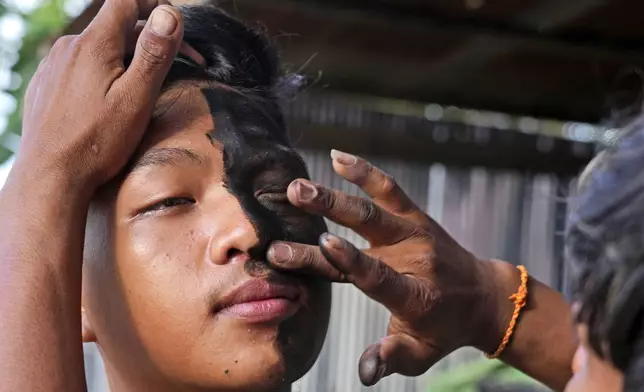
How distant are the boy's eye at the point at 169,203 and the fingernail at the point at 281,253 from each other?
16 centimetres

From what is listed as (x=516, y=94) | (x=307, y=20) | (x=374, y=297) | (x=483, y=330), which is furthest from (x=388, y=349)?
(x=516, y=94)

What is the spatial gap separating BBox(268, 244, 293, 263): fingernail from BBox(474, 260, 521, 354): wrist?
18.5 inches

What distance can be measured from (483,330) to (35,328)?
32.1 inches

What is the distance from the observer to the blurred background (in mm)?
3113

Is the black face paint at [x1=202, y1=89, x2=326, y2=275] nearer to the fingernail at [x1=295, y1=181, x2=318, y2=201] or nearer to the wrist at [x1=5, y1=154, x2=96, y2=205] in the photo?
the fingernail at [x1=295, y1=181, x2=318, y2=201]

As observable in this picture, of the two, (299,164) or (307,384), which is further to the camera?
(307,384)

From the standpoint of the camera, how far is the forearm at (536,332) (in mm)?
1687

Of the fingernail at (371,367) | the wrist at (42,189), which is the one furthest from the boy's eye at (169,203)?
the fingernail at (371,367)

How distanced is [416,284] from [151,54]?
0.54 m

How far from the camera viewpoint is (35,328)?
3.96 ft

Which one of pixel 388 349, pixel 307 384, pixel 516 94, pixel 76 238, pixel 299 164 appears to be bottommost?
pixel 307 384

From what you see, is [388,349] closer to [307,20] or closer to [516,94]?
[307,20]

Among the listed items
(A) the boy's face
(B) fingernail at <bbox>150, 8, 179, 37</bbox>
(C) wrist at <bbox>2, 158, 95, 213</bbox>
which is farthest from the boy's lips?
(B) fingernail at <bbox>150, 8, 179, 37</bbox>

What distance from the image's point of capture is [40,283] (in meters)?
1.23
